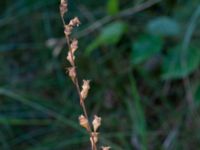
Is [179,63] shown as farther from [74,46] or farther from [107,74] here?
[74,46]

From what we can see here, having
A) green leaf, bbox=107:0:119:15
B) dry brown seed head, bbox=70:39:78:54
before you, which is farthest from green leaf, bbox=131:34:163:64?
dry brown seed head, bbox=70:39:78:54

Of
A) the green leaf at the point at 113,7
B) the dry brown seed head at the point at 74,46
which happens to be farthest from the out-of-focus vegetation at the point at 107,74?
the dry brown seed head at the point at 74,46

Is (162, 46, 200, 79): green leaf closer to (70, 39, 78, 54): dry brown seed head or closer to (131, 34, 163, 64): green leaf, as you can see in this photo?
(131, 34, 163, 64): green leaf

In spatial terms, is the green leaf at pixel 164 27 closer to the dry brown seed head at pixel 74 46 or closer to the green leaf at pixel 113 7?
the green leaf at pixel 113 7

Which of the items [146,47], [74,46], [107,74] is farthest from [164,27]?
[74,46]

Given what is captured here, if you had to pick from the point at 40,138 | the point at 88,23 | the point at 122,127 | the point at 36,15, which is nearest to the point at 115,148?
the point at 122,127

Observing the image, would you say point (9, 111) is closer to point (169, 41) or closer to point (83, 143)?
point (83, 143)
